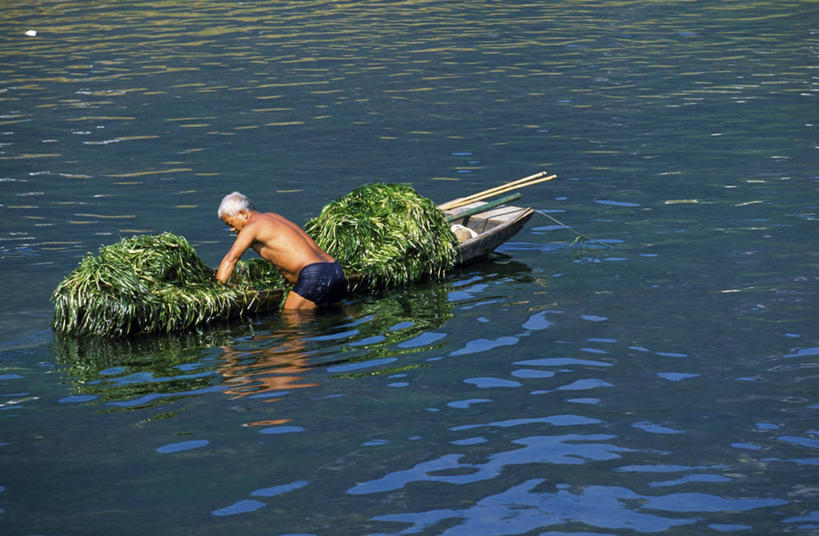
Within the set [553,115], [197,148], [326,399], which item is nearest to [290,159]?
[197,148]

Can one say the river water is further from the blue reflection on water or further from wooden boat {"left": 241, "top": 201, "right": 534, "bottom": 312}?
wooden boat {"left": 241, "top": 201, "right": 534, "bottom": 312}

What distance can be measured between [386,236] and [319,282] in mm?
1784

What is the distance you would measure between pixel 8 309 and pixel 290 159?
10604 millimetres

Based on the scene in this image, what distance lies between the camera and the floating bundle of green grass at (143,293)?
13.1m

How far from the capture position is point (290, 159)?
2444cm

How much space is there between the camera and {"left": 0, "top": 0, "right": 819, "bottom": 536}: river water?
902 cm

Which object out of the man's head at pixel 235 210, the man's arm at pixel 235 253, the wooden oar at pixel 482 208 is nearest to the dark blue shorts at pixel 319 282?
the man's arm at pixel 235 253

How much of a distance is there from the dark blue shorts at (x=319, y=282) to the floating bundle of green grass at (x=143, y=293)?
66 centimetres

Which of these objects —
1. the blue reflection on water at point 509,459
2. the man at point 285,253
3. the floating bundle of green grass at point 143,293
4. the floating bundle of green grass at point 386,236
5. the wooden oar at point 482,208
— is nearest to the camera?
the blue reflection on water at point 509,459

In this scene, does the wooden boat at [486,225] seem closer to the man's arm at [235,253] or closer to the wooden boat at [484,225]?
the wooden boat at [484,225]

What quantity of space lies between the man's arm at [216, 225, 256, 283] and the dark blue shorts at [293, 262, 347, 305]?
A: 820mm

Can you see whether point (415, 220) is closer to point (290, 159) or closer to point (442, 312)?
point (442, 312)

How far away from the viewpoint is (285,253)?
561 inches

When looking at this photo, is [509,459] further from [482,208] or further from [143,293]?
[482,208]
